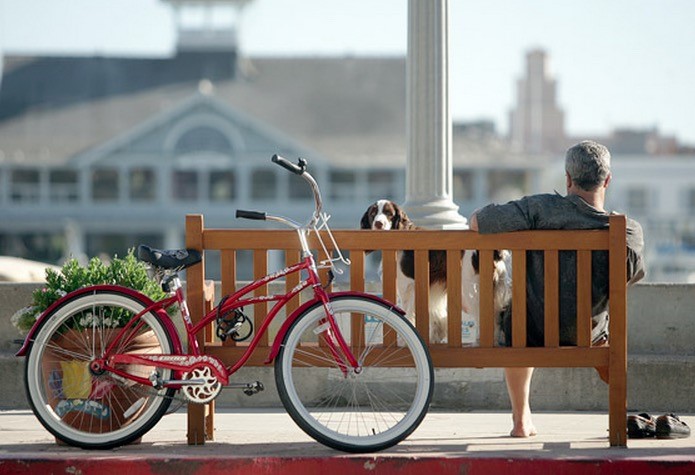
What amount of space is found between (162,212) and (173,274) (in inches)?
2171

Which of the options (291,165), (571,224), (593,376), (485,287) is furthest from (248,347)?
(593,376)

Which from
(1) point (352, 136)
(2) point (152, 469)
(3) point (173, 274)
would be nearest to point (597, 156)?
(3) point (173, 274)

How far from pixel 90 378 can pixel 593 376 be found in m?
3.27

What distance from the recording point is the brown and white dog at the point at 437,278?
23.4ft

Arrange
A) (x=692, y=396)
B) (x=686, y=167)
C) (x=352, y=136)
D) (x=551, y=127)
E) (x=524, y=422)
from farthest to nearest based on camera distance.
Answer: (x=551, y=127)
(x=686, y=167)
(x=352, y=136)
(x=692, y=396)
(x=524, y=422)

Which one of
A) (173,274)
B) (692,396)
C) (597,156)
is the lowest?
(692,396)

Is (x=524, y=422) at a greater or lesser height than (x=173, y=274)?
lesser

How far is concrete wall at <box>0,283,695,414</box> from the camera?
8.16 metres

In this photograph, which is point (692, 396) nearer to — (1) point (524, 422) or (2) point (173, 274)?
(1) point (524, 422)

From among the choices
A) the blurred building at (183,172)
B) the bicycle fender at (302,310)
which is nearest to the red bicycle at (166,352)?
the bicycle fender at (302,310)

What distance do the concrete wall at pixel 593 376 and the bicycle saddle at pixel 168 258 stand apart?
233 centimetres

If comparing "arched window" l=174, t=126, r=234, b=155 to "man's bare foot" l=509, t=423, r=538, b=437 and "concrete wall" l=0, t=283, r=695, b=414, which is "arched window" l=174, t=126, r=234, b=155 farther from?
"man's bare foot" l=509, t=423, r=538, b=437

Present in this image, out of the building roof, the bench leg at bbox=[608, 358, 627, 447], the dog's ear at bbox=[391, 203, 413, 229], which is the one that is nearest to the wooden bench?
the bench leg at bbox=[608, 358, 627, 447]

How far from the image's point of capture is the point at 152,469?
5.70 m
